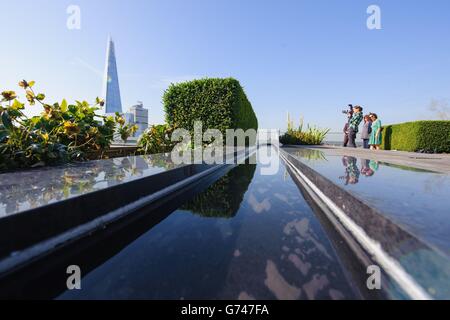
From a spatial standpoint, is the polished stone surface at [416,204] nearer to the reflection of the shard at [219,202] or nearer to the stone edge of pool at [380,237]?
the stone edge of pool at [380,237]

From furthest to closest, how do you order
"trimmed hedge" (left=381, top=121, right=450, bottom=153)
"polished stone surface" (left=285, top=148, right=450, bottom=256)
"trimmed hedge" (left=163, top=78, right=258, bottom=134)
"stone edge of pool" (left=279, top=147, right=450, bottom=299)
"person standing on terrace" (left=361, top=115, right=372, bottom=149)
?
"person standing on terrace" (left=361, top=115, right=372, bottom=149) → "trimmed hedge" (left=381, top=121, right=450, bottom=153) → "trimmed hedge" (left=163, top=78, right=258, bottom=134) → "polished stone surface" (left=285, top=148, right=450, bottom=256) → "stone edge of pool" (left=279, top=147, right=450, bottom=299)

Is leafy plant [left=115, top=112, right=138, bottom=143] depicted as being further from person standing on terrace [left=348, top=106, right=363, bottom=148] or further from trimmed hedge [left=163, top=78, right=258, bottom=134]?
person standing on terrace [left=348, top=106, right=363, bottom=148]

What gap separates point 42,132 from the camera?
10.9 ft

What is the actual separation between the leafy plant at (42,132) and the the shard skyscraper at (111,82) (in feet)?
427

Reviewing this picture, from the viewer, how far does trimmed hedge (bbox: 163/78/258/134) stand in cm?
918

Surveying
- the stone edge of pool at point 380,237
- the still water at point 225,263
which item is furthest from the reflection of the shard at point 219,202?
the stone edge of pool at point 380,237

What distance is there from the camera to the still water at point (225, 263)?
98cm

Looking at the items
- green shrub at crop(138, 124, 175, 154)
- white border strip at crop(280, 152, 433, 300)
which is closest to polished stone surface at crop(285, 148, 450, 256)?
white border strip at crop(280, 152, 433, 300)

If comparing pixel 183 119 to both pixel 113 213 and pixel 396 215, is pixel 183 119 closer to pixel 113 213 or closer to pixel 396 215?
pixel 113 213

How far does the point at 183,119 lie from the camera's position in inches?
364

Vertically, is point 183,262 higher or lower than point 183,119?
lower

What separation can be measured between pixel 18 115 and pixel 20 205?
8.63 ft

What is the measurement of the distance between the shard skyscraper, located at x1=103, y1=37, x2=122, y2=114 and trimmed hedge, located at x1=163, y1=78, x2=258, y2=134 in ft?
412
